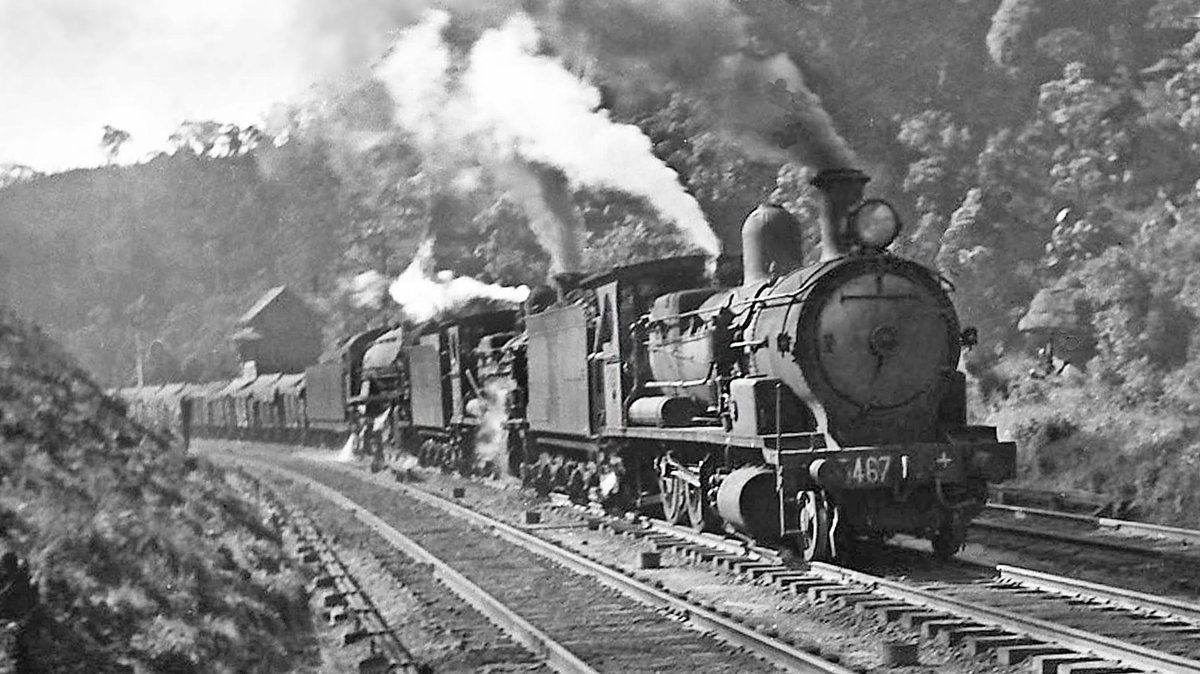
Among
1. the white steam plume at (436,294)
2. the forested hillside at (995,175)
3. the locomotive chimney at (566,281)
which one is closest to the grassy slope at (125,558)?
the locomotive chimney at (566,281)

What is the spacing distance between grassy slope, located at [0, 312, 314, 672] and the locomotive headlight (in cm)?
573

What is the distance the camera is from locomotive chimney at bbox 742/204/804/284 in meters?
13.1

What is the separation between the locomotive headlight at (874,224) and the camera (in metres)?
11.9

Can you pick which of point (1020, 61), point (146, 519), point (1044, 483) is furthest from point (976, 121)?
point (146, 519)

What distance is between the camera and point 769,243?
13094 millimetres

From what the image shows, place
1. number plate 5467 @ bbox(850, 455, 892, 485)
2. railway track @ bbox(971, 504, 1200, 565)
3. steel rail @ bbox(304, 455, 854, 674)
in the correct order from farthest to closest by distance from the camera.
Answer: railway track @ bbox(971, 504, 1200, 565)
number plate 5467 @ bbox(850, 455, 892, 485)
steel rail @ bbox(304, 455, 854, 674)

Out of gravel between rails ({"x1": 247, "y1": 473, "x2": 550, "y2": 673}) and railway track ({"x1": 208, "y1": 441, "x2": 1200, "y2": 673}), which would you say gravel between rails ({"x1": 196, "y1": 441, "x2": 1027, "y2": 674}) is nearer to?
railway track ({"x1": 208, "y1": 441, "x2": 1200, "y2": 673})

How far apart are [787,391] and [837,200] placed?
1.75 metres

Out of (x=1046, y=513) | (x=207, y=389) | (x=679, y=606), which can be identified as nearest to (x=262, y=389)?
(x=207, y=389)

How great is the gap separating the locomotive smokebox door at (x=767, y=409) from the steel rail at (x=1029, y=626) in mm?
1312

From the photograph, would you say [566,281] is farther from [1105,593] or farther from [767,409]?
[1105,593]

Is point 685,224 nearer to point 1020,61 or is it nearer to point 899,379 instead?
point 899,379

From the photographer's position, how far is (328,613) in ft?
34.6

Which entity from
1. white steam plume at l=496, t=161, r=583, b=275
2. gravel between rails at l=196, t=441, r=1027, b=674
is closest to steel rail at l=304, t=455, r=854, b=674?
gravel between rails at l=196, t=441, r=1027, b=674
